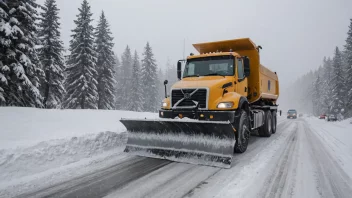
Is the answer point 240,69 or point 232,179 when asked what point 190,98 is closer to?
point 240,69

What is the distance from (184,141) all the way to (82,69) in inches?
875

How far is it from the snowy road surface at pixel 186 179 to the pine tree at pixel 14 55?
38.6 ft

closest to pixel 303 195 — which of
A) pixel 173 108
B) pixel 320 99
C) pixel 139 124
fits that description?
pixel 173 108

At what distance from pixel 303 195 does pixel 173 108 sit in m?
3.85

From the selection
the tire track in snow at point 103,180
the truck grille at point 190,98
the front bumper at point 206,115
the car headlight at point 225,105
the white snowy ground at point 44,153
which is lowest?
the tire track in snow at point 103,180

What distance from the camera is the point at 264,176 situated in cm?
465

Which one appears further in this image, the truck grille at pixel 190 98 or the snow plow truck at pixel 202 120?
the truck grille at pixel 190 98

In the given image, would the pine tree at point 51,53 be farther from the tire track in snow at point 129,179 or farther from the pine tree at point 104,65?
the tire track in snow at point 129,179

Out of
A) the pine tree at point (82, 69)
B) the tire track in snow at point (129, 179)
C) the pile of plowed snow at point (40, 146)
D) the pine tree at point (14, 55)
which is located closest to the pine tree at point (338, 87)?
the pine tree at point (82, 69)

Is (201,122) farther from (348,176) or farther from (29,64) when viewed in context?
(29,64)

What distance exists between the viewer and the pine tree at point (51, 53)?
22.7m

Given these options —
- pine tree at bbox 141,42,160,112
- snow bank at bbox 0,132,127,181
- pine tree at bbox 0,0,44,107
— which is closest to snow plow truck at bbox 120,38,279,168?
snow bank at bbox 0,132,127,181

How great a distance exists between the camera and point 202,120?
5.97 m

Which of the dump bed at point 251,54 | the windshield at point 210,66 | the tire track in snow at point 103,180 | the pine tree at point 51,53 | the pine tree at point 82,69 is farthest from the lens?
the pine tree at point 82,69
